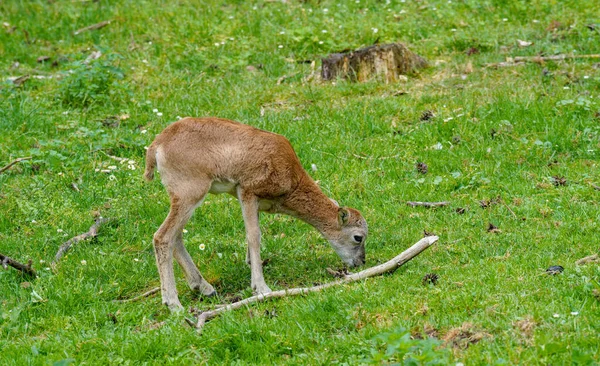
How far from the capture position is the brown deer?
7910mm

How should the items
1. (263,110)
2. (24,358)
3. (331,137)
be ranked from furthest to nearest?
(263,110), (331,137), (24,358)

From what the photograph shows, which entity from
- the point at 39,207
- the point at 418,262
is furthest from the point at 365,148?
the point at 39,207

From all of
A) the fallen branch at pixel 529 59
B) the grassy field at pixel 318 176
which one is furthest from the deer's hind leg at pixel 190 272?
the fallen branch at pixel 529 59

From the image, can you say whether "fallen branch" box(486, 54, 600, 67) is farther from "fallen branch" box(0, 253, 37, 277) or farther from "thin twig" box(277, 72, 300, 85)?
"fallen branch" box(0, 253, 37, 277)

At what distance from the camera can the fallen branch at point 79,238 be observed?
874 cm

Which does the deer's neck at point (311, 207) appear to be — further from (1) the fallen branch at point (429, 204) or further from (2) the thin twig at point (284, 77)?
(2) the thin twig at point (284, 77)

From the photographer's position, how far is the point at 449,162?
10.4m

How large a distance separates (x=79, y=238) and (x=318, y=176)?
2.75 m

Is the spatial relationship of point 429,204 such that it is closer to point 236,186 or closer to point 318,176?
point 318,176

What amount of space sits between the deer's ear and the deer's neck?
77 millimetres

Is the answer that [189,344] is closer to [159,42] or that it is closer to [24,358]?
[24,358]

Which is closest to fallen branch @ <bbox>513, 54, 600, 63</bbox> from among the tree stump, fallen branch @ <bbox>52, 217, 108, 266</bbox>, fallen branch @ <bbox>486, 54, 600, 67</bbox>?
fallen branch @ <bbox>486, 54, 600, 67</bbox>

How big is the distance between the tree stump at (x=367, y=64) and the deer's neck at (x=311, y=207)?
441 centimetres

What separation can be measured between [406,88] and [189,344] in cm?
669
